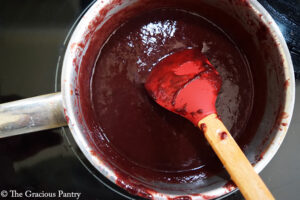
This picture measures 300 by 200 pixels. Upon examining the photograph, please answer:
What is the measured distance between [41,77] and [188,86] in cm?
52

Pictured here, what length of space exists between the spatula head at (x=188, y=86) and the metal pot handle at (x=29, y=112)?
285 millimetres

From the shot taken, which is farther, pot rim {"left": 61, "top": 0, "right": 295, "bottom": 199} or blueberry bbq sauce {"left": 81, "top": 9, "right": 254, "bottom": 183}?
blueberry bbq sauce {"left": 81, "top": 9, "right": 254, "bottom": 183}

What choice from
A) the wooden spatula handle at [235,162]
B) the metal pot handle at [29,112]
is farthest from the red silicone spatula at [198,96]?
the metal pot handle at [29,112]

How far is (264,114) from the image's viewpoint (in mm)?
885

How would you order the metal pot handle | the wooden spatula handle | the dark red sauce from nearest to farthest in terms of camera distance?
the wooden spatula handle, the metal pot handle, the dark red sauce

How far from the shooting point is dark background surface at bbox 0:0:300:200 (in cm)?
98

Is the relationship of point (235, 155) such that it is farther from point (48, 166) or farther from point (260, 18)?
point (48, 166)

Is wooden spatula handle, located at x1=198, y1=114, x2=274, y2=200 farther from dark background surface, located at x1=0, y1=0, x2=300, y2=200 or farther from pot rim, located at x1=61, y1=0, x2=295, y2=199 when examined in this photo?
dark background surface, located at x1=0, y1=0, x2=300, y2=200

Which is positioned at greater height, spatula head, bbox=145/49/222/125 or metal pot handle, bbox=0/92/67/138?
metal pot handle, bbox=0/92/67/138

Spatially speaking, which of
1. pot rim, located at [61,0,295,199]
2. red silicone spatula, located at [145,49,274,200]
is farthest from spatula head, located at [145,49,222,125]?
pot rim, located at [61,0,295,199]

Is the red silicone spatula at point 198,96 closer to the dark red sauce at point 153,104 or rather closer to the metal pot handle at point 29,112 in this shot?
the dark red sauce at point 153,104

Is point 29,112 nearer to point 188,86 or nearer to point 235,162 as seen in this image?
point 188,86

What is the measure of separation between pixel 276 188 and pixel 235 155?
39cm

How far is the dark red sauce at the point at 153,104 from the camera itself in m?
0.92
